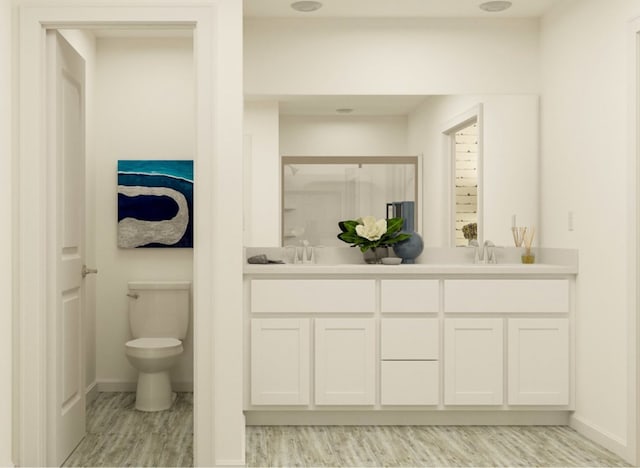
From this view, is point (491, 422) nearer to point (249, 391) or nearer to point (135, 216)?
point (249, 391)

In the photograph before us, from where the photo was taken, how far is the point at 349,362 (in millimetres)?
3768

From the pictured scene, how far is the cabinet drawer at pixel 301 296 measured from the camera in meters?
3.76

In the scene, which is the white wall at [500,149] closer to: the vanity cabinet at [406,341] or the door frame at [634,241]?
the vanity cabinet at [406,341]

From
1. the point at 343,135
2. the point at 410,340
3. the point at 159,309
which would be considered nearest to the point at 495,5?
the point at 343,135

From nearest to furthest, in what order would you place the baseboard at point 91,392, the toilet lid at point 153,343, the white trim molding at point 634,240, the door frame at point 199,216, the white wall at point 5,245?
the white wall at point 5,245 < the door frame at point 199,216 < the white trim molding at point 634,240 < the toilet lid at point 153,343 < the baseboard at point 91,392

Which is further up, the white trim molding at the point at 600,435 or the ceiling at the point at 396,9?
the ceiling at the point at 396,9

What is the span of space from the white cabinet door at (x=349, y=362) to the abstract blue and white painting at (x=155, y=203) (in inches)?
55.6

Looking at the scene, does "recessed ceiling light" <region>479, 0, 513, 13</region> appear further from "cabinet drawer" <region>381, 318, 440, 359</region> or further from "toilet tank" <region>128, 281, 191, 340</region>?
"toilet tank" <region>128, 281, 191, 340</region>

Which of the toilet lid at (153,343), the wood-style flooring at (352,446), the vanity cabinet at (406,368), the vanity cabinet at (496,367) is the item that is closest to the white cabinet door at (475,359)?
the vanity cabinet at (496,367)

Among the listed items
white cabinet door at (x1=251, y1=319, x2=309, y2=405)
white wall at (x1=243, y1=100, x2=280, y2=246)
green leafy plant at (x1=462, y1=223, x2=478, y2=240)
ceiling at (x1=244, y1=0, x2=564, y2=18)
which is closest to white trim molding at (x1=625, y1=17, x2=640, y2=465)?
ceiling at (x1=244, y1=0, x2=564, y2=18)

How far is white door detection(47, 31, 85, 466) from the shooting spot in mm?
3062

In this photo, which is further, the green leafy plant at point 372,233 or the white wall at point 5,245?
the green leafy plant at point 372,233

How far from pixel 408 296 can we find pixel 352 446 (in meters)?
0.88

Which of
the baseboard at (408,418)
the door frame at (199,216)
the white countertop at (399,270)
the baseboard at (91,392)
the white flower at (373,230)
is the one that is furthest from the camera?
the baseboard at (91,392)
